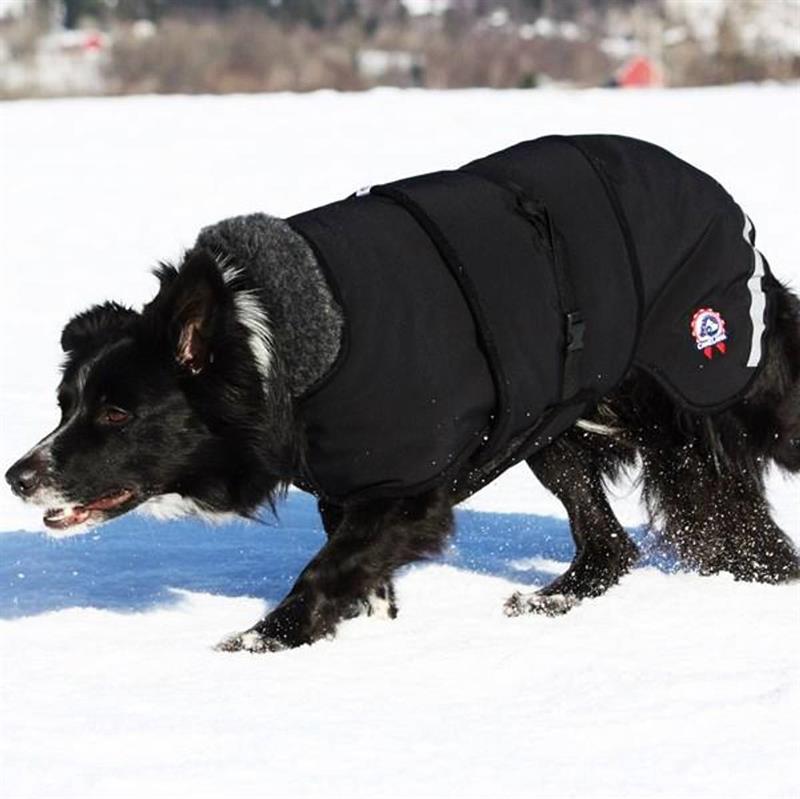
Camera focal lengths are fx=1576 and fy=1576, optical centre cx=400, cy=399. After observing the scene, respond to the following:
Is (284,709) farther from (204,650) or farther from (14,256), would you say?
(14,256)

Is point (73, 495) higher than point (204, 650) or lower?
higher

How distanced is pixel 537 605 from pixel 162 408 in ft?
4.22

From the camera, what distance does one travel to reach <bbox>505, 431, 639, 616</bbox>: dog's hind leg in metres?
4.91

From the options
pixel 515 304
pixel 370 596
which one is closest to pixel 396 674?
pixel 370 596

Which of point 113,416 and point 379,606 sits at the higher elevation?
point 113,416

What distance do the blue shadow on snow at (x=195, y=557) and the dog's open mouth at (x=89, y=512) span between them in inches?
15.0

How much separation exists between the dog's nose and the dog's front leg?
669mm

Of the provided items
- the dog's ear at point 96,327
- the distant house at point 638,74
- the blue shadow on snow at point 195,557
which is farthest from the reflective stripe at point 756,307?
the distant house at point 638,74

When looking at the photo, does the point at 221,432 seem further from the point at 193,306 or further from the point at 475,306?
the point at 475,306

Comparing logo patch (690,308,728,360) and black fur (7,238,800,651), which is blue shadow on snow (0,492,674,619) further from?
logo patch (690,308,728,360)

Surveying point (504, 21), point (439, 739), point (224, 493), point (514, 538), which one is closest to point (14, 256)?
point (514, 538)

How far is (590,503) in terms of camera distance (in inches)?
198

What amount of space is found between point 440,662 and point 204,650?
24.8 inches

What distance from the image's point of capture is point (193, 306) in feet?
12.8
